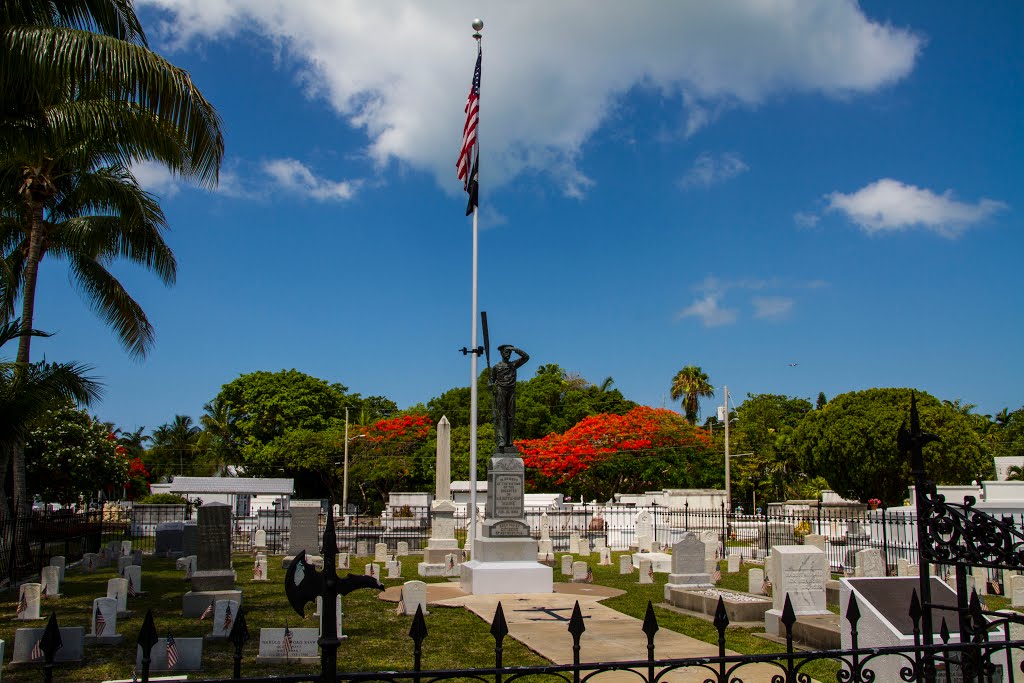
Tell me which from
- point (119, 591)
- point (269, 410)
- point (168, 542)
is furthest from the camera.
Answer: point (269, 410)

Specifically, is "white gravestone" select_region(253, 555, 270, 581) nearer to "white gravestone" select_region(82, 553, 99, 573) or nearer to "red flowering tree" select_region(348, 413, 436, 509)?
"white gravestone" select_region(82, 553, 99, 573)

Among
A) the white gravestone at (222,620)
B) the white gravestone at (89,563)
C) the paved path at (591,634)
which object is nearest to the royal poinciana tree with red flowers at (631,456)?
the white gravestone at (89,563)

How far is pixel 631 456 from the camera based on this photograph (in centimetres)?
4553

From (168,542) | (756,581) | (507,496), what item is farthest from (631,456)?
(507,496)

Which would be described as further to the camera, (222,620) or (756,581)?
(756,581)

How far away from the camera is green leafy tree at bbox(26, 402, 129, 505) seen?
111ft

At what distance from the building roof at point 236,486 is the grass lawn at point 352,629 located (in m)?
29.7

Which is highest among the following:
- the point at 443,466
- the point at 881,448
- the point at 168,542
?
the point at 881,448

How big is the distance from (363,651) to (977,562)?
7996 mm

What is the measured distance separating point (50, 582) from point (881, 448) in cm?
3357

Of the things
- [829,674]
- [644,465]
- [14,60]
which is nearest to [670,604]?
[829,674]

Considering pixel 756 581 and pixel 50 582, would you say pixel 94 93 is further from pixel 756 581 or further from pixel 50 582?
pixel 756 581

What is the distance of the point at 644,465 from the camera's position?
45594 millimetres

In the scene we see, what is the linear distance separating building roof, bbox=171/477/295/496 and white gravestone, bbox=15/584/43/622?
35.8m
